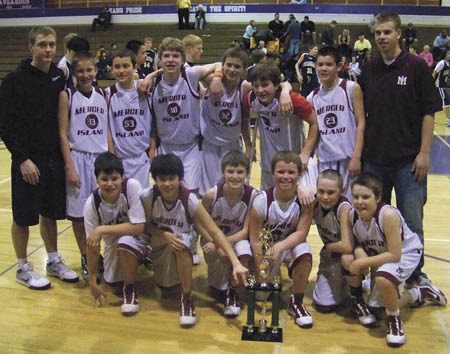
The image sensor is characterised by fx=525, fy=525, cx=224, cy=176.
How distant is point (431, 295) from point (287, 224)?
1.13 metres

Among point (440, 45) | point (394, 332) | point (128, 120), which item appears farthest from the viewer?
point (440, 45)

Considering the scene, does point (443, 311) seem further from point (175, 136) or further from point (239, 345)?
point (175, 136)

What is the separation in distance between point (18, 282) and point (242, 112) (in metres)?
2.11

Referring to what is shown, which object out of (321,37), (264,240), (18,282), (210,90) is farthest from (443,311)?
(321,37)

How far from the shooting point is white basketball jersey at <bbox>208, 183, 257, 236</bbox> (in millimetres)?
3576

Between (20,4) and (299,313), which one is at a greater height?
(20,4)

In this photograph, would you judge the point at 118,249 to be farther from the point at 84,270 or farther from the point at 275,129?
the point at 275,129

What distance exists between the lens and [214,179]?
13.8 feet

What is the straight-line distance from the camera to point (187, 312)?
3.36 metres

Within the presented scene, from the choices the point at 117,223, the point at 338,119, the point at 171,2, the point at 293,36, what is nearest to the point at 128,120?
the point at 117,223

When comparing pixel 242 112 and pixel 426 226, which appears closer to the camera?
pixel 242 112

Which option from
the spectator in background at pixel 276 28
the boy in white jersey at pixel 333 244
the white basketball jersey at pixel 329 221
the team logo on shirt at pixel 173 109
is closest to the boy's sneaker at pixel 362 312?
the boy in white jersey at pixel 333 244

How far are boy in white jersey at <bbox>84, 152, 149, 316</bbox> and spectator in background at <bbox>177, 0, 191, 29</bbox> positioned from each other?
56.2 ft

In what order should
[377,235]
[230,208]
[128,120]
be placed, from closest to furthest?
1. [377,235]
2. [230,208]
3. [128,120]
